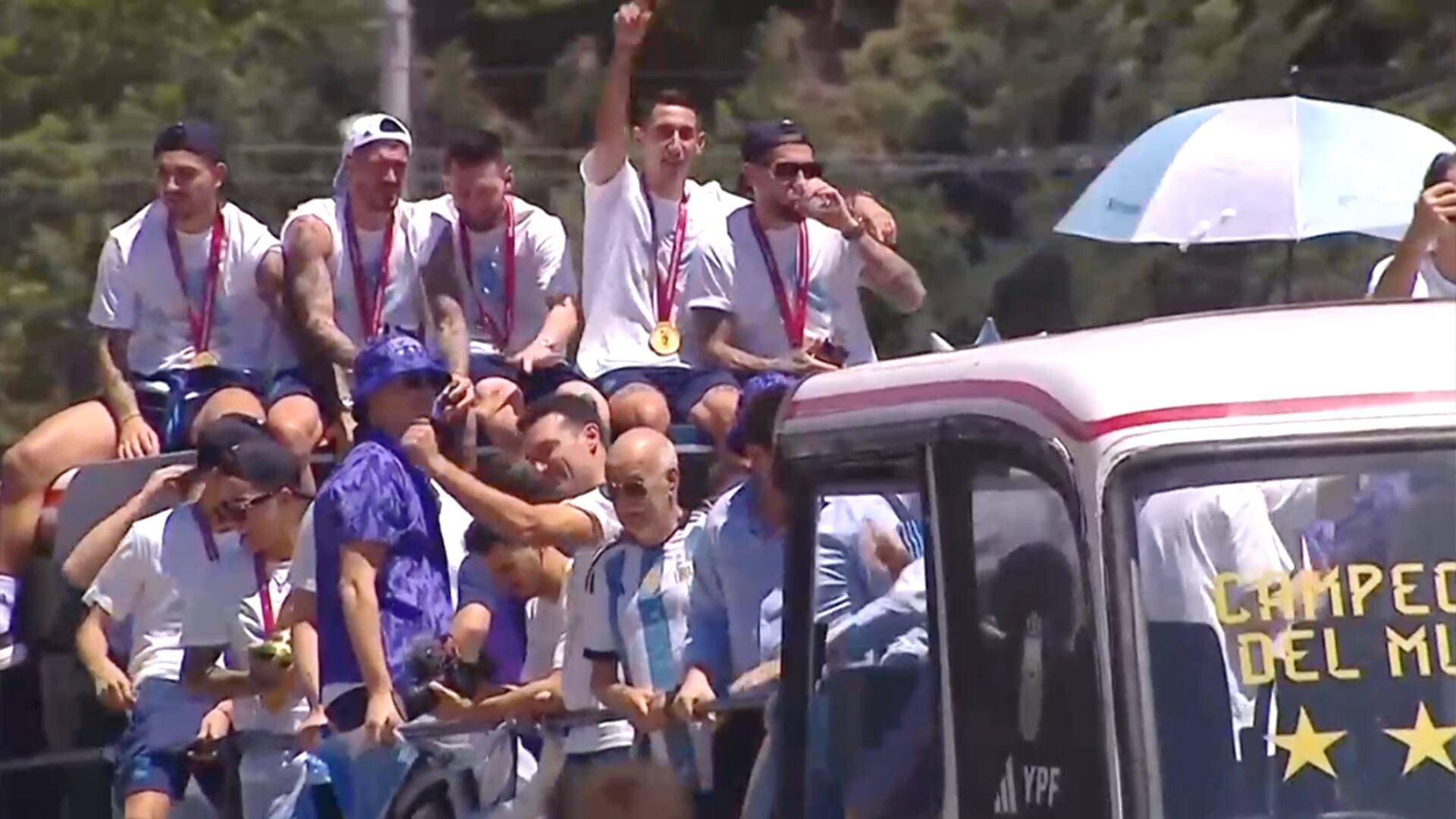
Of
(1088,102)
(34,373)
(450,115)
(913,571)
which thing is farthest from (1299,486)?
(450,115)

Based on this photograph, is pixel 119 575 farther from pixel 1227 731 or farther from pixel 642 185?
pixel 1227 731

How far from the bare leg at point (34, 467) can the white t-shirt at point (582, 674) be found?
6.40 feet

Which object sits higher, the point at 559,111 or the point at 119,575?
the point at 559,111

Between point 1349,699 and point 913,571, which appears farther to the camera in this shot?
point 913,571

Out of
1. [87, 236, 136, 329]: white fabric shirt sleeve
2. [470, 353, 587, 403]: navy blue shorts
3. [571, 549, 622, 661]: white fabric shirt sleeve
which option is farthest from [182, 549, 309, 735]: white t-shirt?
[87, 236, 136, 329]: white fabric shirt sleeve

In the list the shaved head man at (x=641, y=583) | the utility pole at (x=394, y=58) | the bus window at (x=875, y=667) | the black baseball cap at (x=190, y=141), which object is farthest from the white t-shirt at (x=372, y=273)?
the utility pole at (x=394, y=58)

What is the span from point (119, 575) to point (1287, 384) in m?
4.43

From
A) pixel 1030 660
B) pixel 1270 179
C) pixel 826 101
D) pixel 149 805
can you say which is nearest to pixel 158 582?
pixel 149 805

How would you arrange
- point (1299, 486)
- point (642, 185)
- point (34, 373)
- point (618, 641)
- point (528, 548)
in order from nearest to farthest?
point (1299, 486) < point (618, 641) < point (528, 548) < point (642, 185) < point (34, 373)

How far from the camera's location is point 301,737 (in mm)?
6898

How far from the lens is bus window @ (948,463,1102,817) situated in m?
4.07

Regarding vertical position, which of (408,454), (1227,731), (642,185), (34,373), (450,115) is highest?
(450,115)

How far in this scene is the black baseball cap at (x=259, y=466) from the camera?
7551mm

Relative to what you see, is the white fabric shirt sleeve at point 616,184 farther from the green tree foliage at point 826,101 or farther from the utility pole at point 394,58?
the green tree foliage at point 826,101
